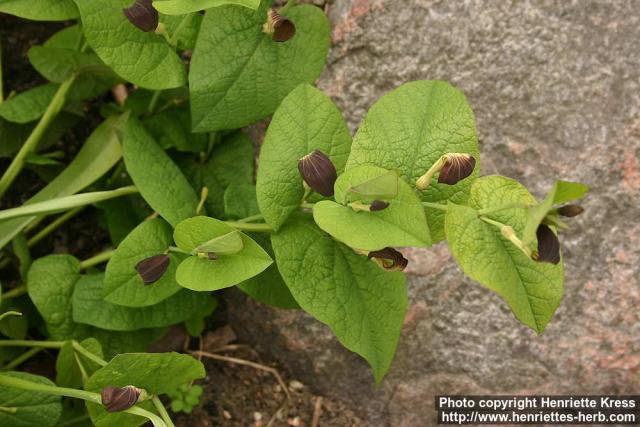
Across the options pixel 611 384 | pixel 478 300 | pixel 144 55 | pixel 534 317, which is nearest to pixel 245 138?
pixel 144 55

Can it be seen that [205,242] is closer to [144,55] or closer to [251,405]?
[144,55]

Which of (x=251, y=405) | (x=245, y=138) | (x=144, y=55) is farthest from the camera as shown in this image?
(x=251, y=405)

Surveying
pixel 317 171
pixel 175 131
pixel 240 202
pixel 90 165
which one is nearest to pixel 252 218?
pixel 240 202

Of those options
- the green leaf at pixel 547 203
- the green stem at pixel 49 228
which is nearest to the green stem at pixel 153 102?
the green stem at pixel 49 228

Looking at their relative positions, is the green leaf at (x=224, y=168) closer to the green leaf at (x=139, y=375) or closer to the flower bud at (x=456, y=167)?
the green leaf at (x=139, y=375)

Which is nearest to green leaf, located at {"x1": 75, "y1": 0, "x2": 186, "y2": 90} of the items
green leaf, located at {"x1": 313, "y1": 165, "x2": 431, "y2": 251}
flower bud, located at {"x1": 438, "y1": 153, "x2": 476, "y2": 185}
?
green leaf, located at {"x1": 313, "y1": 165, "x2": 431, "y2": 251}

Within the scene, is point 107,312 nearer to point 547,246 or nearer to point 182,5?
point 182,5
